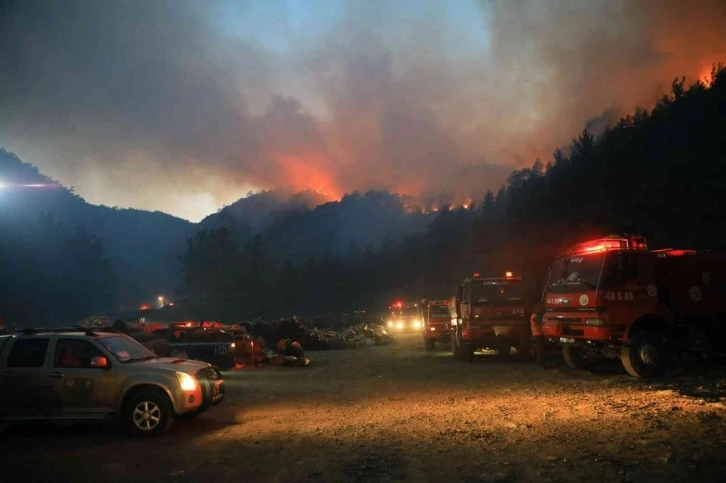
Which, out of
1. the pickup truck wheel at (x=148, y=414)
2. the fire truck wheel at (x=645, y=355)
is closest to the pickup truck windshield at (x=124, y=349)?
the pickup truck wheel at (x=148, y=414)

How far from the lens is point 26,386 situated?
8.50 metres

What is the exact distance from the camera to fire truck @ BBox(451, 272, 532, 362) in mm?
18016

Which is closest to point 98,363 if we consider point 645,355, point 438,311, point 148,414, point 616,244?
point 148,414

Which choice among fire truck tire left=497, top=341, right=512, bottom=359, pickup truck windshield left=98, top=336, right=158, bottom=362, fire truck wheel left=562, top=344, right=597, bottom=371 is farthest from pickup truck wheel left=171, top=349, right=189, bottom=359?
fire truck wheel left=562, top=344, right=597, bottom=371

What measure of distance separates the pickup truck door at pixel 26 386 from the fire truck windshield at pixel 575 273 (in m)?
11.4

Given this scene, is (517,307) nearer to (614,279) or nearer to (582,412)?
(614,279)

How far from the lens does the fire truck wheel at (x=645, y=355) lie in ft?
40.6

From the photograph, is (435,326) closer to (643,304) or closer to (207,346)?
(207,346)

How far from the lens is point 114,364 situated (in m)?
8.49

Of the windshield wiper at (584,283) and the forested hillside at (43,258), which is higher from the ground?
the forested hillside at (43,258)

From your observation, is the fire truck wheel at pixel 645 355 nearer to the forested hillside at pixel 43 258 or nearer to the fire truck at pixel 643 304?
the fire truck at pixel 643 304

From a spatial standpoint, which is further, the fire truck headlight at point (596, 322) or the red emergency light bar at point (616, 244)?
the red emergency light bar at point (616, 244)

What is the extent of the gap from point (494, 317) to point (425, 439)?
1090cm

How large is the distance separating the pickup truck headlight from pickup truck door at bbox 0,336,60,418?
1.90 metres
